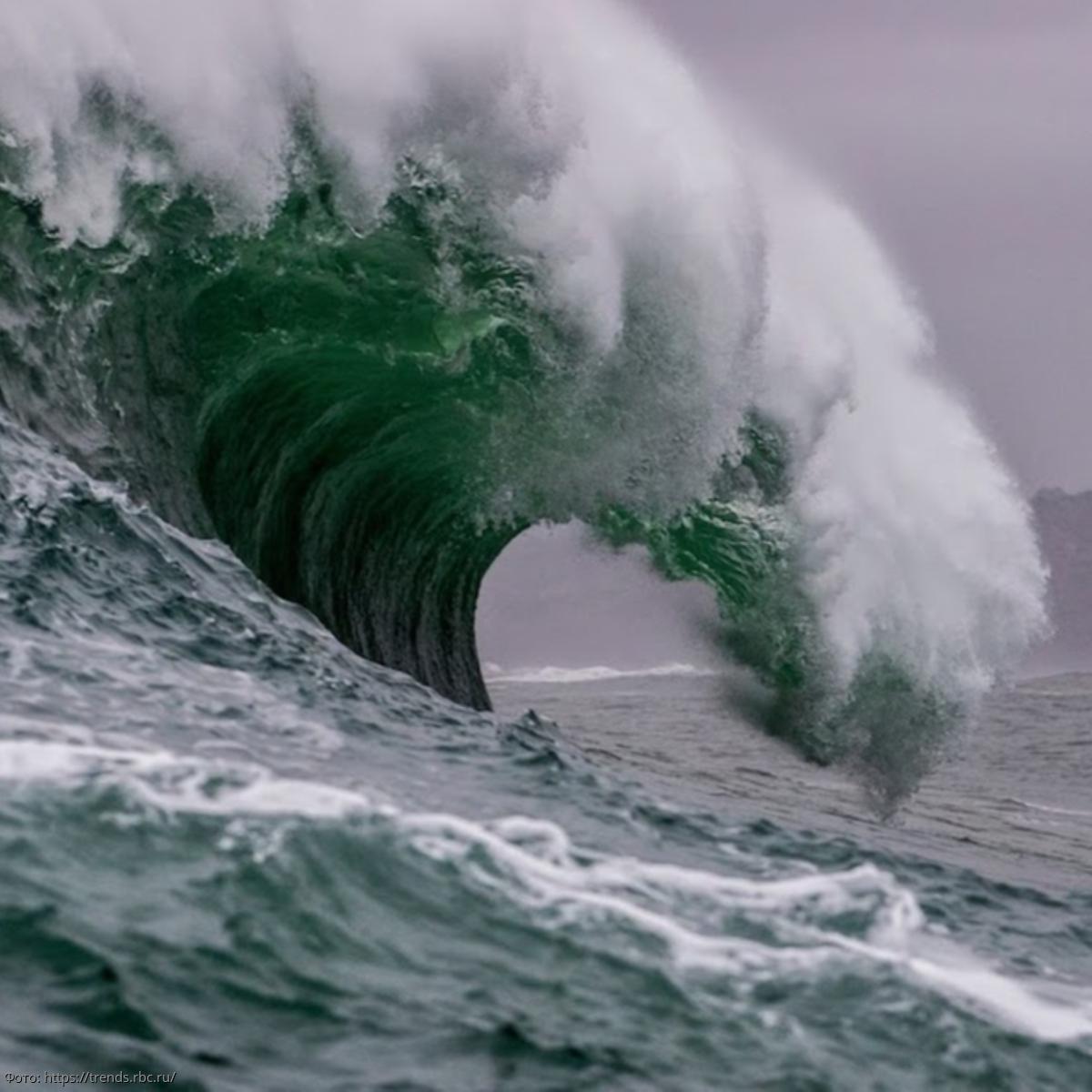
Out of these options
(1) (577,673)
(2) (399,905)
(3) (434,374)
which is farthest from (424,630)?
(1) (577,673)

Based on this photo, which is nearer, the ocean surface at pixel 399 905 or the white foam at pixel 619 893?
Result: the ocean surface at pixel 399 905

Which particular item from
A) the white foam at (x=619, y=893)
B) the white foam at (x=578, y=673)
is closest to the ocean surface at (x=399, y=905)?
the white foam at (x=619, y=893)

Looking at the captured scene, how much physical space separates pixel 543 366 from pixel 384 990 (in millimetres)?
10457

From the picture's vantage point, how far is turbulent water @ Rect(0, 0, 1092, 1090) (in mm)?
5555

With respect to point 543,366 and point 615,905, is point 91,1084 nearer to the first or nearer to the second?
point 615,905

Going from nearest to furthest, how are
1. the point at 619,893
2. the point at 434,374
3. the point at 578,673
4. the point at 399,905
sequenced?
the point at 399,905, the point at 619,893, the point at 434,374, the point at 578,673

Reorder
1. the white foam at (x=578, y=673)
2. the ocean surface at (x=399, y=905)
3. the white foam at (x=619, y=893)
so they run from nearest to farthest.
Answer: the ocean surface at (x=399, y=905)
the white foam at (x=619, y=893)
the white foam at (x=578, y=673)

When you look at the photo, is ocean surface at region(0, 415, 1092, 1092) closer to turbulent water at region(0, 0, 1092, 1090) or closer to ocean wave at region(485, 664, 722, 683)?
turbulent water at region(0, 0, 1092, 1090)

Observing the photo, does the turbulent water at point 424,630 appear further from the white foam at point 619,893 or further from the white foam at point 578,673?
the white foam at point 578,673

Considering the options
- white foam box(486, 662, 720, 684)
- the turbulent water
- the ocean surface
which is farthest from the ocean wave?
the ocean surface

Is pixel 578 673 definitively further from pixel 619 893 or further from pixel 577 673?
pixel 619 893

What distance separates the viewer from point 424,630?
18109mm

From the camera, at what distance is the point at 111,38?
13.6m

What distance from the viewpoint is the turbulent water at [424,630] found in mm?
5555
